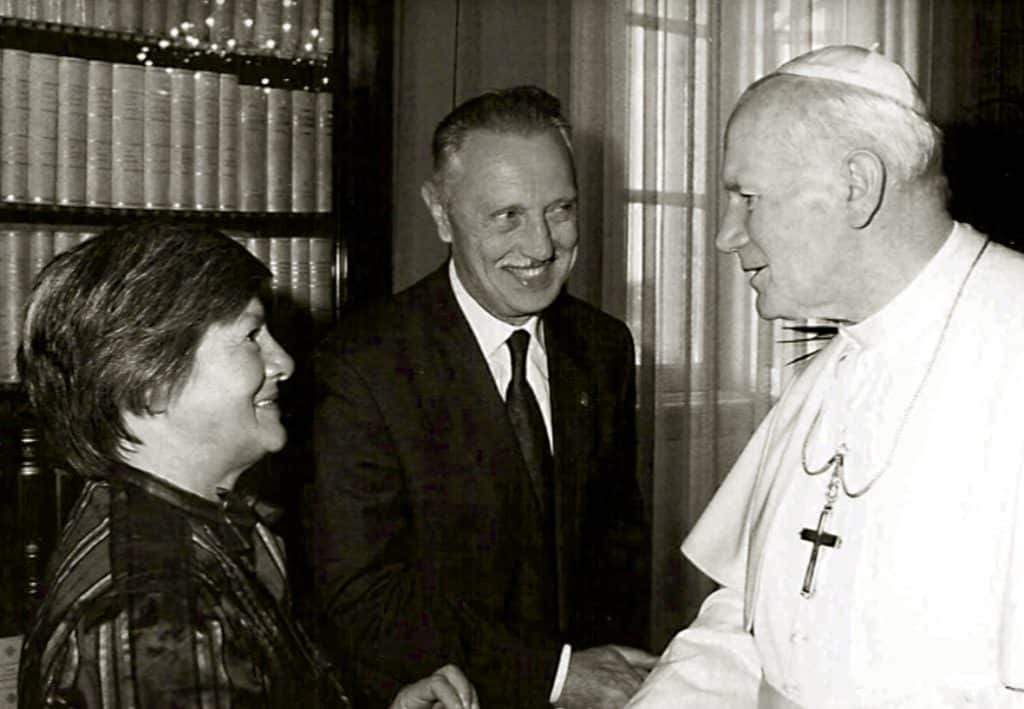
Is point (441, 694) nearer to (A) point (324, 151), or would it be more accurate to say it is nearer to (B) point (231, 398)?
(B) point (231, 398)

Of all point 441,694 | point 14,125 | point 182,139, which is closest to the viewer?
point 441,694

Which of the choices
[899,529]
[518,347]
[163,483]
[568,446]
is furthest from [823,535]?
[163,483]

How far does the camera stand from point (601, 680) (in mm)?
2209

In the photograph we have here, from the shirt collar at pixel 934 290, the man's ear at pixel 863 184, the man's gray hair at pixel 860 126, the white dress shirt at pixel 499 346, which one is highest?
the man's gray hair at pixel 860 126

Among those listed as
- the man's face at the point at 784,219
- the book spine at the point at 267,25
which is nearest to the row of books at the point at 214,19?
the book spine at the point at 267,25

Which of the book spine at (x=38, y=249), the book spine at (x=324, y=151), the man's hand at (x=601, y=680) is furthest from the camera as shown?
the book spine at (x=324, y=151)

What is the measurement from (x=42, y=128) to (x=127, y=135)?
0.67 ft

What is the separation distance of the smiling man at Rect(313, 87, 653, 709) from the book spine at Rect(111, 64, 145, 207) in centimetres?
86

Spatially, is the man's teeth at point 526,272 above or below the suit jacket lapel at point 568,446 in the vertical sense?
above

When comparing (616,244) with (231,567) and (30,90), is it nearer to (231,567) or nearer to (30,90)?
(30,90)

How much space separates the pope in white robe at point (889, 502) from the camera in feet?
5.43

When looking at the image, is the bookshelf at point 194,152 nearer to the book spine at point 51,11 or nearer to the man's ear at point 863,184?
the book spine at point 51,11

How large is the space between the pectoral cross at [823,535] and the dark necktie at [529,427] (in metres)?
0.73

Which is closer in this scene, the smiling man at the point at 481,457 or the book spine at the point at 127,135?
the smiling man at the point at 481,457
